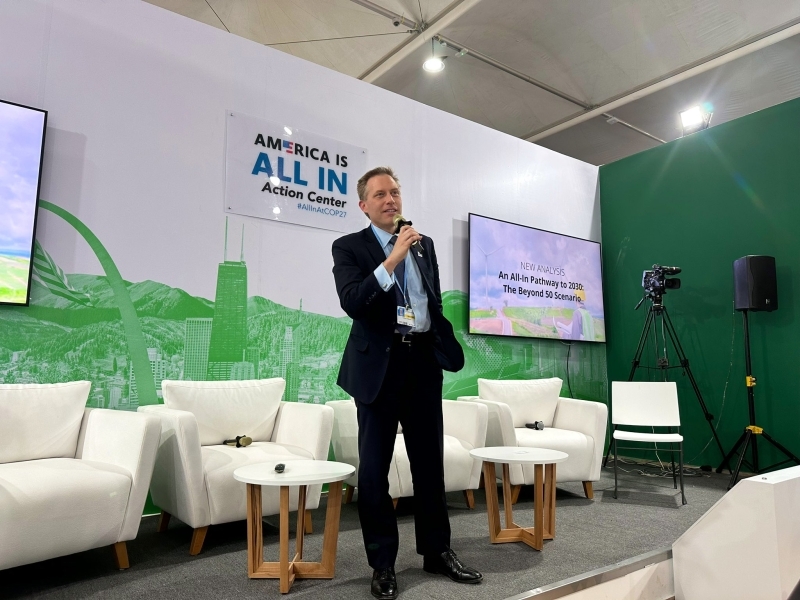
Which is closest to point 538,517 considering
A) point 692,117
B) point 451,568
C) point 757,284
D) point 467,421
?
point 451,568

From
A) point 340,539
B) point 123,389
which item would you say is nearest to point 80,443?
point 123,389

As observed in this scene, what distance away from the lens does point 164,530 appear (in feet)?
9.73

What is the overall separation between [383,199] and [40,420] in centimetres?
187

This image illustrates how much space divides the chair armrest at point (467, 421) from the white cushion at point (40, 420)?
6.60ft

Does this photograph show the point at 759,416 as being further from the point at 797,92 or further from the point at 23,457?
the point at 23,457

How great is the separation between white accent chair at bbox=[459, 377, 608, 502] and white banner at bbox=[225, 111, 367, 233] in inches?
→ 65.0

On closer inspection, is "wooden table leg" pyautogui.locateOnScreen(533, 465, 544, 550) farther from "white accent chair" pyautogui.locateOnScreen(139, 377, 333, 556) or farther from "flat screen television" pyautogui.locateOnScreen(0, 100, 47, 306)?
"flat screen television" pyautogui.locateOnScreen(0, 100, 47, 306)

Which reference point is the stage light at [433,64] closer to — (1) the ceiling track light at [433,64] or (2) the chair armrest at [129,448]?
(1) the ceiling track light at [433,64]

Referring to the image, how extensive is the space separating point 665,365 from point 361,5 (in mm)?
4246

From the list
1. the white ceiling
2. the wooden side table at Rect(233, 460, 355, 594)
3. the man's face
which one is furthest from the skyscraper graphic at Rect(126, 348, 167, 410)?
the white ceiling

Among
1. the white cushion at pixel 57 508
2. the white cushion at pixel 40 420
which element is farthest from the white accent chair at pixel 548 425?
the white cushion at pixel 40 420

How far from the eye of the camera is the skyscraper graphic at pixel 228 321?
11.6ft

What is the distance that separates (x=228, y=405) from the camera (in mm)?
3197

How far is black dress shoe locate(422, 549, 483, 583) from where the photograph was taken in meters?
2.18
